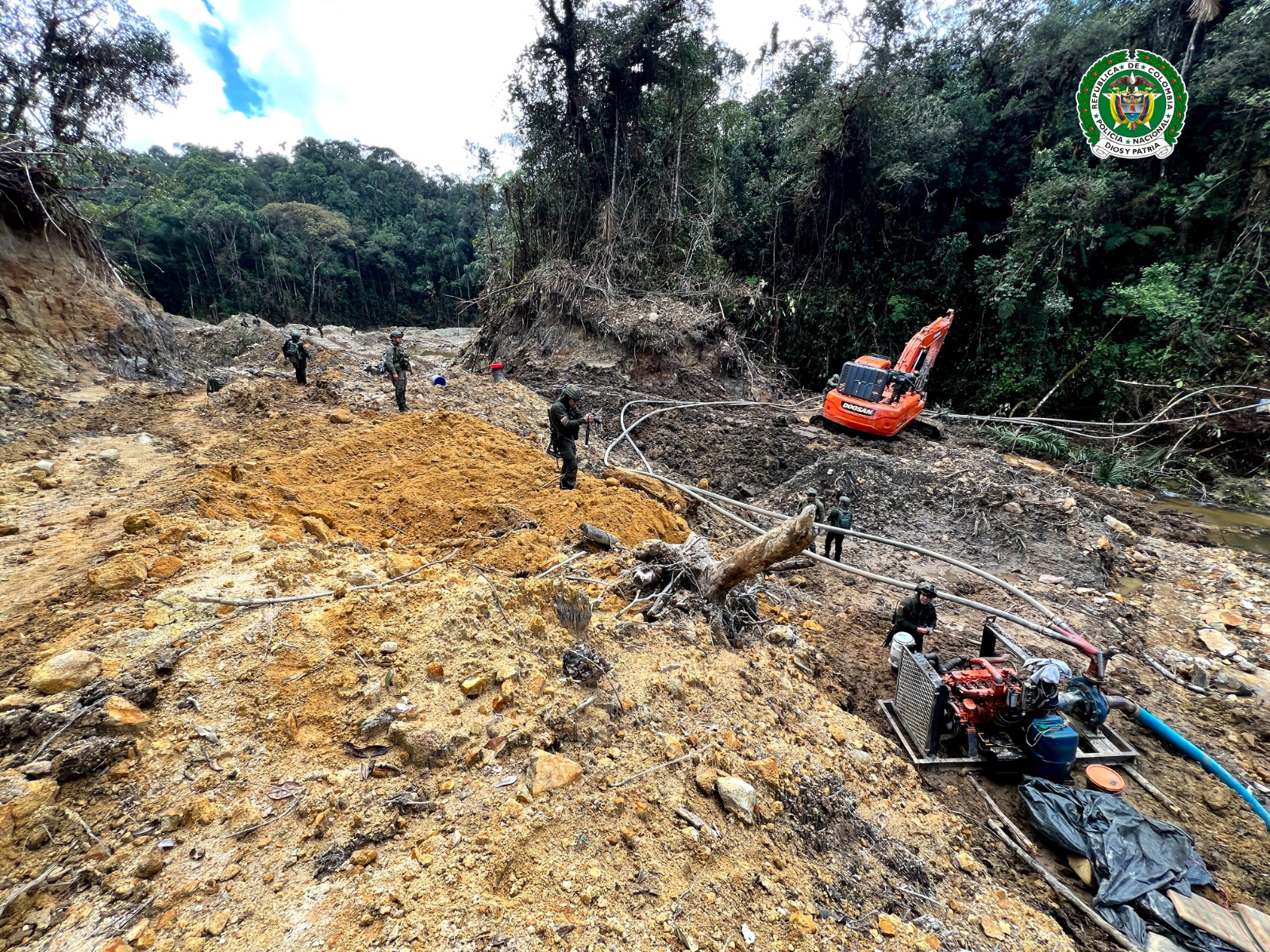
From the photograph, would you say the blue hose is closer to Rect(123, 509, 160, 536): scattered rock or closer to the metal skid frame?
the metal skid frame

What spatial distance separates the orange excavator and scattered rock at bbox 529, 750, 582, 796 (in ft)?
29.0

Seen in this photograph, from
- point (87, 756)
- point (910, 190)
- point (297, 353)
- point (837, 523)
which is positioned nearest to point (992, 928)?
point (87, 756)

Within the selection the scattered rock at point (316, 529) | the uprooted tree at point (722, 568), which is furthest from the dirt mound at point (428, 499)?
the uprooted tree at point (722, 568)

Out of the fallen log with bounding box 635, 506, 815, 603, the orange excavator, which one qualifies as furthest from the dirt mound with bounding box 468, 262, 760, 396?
the fallen log with bounding box 635, 506, 815, 603

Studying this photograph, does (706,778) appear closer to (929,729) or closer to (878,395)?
(929,729)

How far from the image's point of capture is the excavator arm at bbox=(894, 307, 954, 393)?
1050 centimetres

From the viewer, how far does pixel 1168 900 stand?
2922 millimetres

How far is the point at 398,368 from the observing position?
7.91 meters

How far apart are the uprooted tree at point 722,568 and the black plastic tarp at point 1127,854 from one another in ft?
7.15

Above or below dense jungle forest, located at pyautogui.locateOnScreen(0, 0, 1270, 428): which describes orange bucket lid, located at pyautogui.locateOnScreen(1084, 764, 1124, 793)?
below

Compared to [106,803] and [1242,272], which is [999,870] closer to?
[106,803]

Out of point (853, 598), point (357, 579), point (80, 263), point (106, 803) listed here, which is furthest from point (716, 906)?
point (80, 263)

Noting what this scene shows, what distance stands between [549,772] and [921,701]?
2854 mm

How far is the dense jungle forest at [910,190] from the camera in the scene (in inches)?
425
